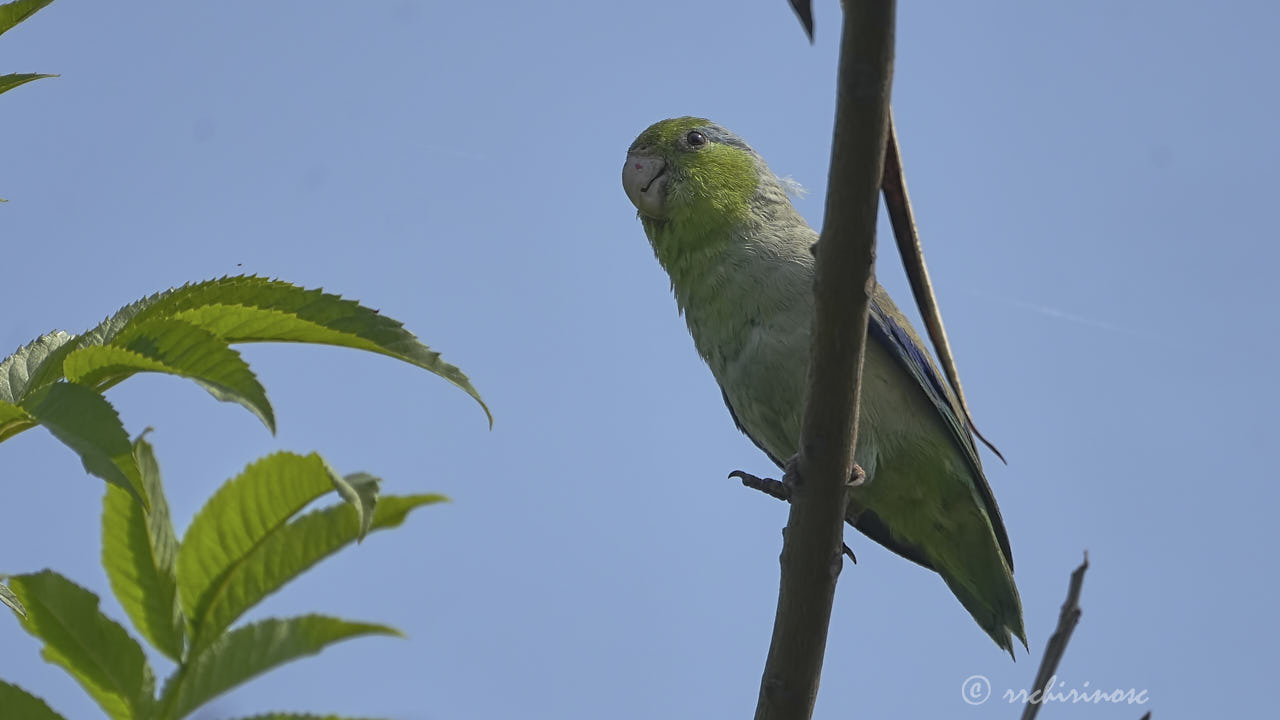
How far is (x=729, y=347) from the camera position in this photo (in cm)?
534

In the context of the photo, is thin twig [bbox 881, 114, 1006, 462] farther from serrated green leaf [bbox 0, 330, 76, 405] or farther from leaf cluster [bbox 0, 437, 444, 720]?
serrated green leaf [bbox 0, 330, 76, 405]

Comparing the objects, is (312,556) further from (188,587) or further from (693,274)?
(693,274)

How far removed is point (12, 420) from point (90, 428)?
0.83ft

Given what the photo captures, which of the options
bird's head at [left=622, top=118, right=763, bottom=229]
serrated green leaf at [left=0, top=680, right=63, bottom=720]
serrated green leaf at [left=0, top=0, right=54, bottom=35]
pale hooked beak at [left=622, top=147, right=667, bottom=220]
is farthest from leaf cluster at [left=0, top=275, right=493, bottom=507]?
pale hooked beak at [left=622, top=147, right=667, bottom=220]

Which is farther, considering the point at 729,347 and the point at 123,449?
the point at 729,347

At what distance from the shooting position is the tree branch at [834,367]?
2422 millimetres

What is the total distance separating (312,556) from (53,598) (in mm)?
403

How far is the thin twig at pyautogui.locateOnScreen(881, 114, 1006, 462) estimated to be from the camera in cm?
258

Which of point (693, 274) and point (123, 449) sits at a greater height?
point (693, 274)

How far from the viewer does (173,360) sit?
6.54 ft

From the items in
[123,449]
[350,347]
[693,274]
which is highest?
[693,274]

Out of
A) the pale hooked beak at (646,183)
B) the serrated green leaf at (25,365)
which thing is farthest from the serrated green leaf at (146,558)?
the pale hooked beak at (646,183)

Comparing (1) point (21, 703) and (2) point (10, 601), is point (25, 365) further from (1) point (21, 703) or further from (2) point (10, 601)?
(1) point (21, 703)

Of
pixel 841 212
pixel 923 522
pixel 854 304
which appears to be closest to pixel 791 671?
pixel 854 304
